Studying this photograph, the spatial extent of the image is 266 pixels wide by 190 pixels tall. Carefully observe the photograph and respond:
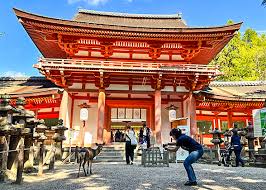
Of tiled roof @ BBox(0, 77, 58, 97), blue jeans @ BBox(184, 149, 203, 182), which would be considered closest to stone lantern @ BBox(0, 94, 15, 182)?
blue jeans @ BBox(184, 149, 203, 182)

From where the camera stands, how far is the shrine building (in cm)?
1669

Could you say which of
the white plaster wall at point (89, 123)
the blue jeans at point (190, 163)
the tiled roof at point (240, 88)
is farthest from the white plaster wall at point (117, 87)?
the blue jeans at point (190, 163)

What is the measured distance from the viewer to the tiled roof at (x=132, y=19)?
2314cm

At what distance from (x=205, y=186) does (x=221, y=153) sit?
737 centimetres

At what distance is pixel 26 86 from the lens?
2064 cm

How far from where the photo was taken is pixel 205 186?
5.80 metres

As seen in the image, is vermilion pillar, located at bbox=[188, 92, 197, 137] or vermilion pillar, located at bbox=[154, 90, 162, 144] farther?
vermilion pillar, located at bbox=[188, 92, 197, 137]

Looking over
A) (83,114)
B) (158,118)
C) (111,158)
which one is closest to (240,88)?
(158,118)

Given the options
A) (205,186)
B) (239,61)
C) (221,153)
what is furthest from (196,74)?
(239,61)

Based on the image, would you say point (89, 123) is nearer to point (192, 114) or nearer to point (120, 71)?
point (120, 71)

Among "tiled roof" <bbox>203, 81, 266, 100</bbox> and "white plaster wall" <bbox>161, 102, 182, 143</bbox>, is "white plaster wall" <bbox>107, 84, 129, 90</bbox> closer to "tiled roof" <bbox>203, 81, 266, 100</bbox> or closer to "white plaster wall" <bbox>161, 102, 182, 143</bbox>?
"white plaster wall" <bbox>161, 102, 182, 143</bbox>

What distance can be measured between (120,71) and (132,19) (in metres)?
9.80

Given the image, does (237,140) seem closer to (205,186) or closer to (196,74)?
(205,186)

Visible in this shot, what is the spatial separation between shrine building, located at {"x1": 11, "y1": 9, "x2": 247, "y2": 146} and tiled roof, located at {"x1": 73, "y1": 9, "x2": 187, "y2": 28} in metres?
4.85
